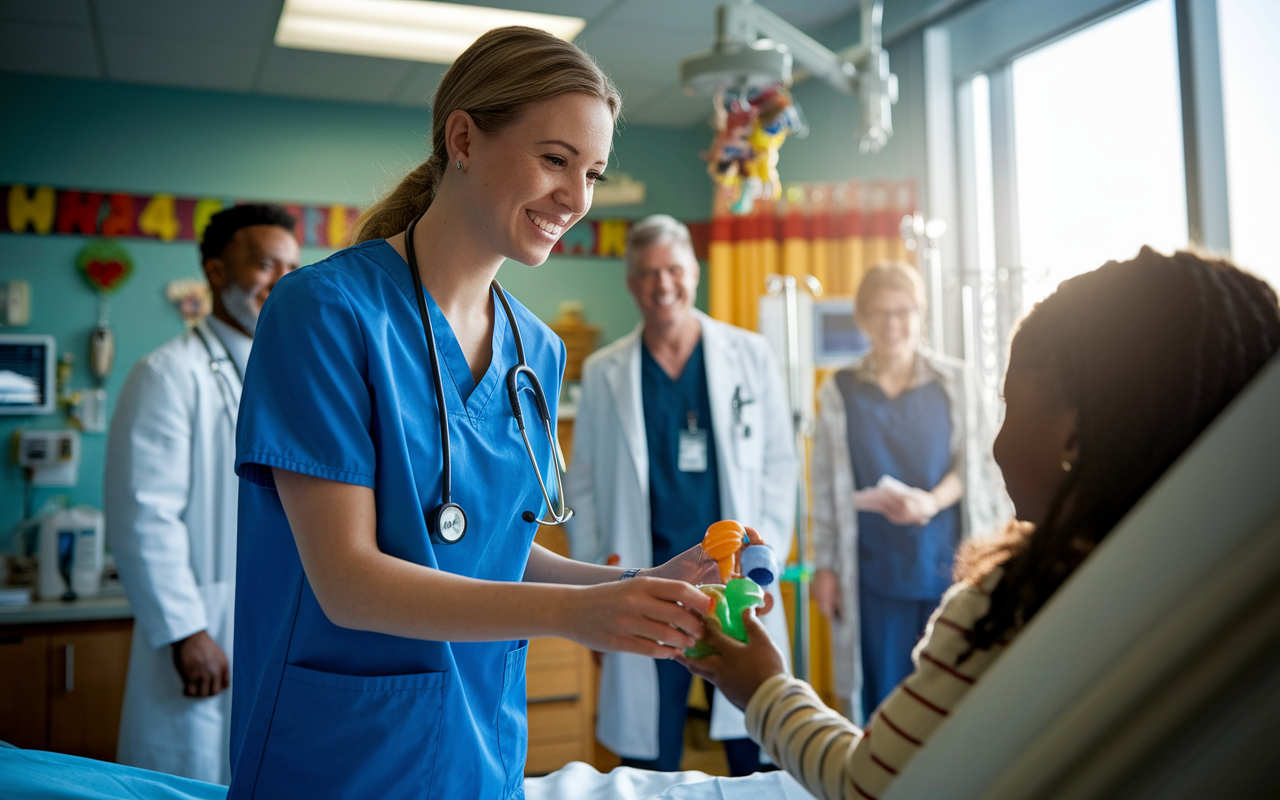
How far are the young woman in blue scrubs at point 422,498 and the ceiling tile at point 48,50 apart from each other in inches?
135

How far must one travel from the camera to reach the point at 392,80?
434 cm

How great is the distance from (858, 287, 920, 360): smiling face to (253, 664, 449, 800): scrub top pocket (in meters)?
2.16

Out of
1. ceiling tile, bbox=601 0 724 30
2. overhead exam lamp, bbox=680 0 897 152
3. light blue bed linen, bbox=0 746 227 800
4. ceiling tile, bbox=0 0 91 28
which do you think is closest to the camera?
light blue bed linen, bbox=0 746 227 800

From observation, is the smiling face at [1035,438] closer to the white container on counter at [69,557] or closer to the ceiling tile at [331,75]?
the white container on counter at [69,557]

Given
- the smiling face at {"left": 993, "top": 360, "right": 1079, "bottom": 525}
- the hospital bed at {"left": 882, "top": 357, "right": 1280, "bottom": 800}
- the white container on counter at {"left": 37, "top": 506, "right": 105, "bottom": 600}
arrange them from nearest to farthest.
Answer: the hospital bed at {"left": 882, "top": 357, "right": 1280, "bottom": 800} < the smiling face at {"left": 993, "top": 360, "right": 1079, "bottom": 525} < the white container on counter at {"left": 37, "top": 506, "right": 105, "bottom": 600}

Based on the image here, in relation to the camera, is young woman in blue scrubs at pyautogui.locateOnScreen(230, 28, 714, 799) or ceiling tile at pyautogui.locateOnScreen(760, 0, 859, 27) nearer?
young woman in blue scrubs at pyautogui.locateOnScreen(230, 28, 714, 799)

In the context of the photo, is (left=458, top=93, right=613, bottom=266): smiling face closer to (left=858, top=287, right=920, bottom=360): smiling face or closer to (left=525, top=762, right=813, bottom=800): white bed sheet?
(left=525, top=762, right=813, bottom=800): white bed sheet

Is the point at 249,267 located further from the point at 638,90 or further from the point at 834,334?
the point at 638,90

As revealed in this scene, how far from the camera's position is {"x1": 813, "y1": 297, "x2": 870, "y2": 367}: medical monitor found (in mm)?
3533

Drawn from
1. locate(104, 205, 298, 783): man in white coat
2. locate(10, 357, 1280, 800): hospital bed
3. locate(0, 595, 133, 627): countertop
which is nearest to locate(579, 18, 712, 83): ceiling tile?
locate(104, 205, 298, 783): man in white coat

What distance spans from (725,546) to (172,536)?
1454mm

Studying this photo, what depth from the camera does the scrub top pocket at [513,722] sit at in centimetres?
111

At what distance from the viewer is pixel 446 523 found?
976 mm

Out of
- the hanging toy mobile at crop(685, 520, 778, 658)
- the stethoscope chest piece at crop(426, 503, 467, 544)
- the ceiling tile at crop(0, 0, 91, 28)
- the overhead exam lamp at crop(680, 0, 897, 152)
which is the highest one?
the ceiling tile at crop(0, 0, 91, 28)
